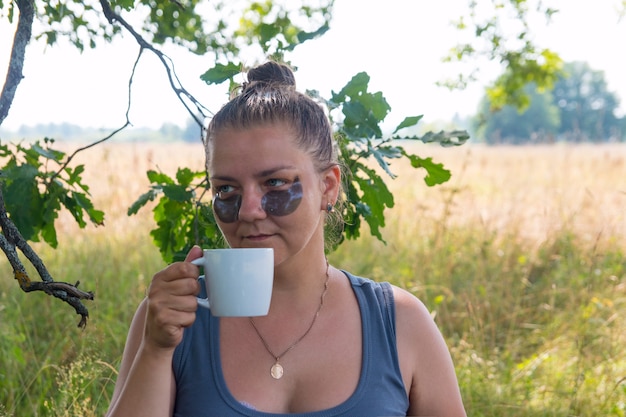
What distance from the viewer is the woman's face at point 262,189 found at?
1.62 metres

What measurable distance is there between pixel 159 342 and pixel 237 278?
198mm

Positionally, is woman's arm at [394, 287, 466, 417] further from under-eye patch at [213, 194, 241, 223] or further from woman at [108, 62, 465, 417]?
under-eye patch at [213, 194, 241, 223]

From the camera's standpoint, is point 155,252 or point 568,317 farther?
point 155,252

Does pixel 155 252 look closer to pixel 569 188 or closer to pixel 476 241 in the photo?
pixel 476 241

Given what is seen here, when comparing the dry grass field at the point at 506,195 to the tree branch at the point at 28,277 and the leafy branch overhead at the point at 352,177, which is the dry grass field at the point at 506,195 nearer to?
the leafy branch overhead at the point at 352,177

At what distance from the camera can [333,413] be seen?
1.61 m

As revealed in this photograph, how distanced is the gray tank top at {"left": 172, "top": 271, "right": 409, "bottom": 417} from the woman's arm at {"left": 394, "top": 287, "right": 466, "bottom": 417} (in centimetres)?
3

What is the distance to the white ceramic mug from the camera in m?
1.42

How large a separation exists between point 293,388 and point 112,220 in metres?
4.49

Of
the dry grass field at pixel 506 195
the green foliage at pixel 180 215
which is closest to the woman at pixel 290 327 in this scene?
the green foliage at pixel 180 215

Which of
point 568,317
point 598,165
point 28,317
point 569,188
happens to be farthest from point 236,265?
point 598,165

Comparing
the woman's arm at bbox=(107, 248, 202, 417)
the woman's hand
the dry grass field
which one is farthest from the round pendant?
the dry grass field

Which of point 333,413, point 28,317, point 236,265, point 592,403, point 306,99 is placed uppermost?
point 306,99

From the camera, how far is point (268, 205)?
1626 mm
